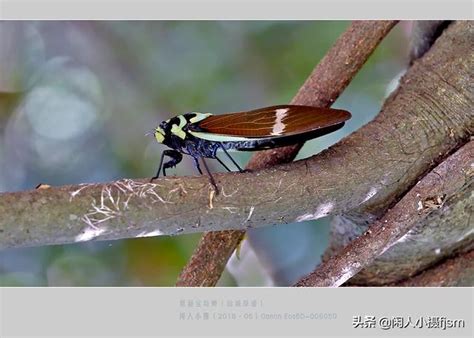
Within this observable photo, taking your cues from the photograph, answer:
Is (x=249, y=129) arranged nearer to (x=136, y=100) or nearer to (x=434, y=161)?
(x=434, y=161)

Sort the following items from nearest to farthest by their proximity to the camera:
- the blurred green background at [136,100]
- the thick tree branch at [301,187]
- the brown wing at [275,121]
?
the thick tree branch at [301,187] < the brown wing at [275,121] < the blurred green background at [136,100]

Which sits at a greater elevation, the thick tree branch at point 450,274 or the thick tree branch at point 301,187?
the thick tree branch at point 301,187

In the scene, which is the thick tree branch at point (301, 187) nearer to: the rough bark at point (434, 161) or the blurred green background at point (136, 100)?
the rough bark at point (434, 161)

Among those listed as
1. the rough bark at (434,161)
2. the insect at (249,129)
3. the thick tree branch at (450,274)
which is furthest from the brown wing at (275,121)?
the thick tree branch at (450,274)

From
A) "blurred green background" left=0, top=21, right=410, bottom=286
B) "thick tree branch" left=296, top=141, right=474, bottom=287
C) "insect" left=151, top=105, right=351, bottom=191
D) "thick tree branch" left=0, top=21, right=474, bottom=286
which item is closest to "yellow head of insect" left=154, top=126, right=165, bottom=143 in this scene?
"insect" left=151, top=105, right=351, bottom=191

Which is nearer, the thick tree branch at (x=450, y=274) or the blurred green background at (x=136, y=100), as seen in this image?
the thick tree branch at (x=450, y=274)

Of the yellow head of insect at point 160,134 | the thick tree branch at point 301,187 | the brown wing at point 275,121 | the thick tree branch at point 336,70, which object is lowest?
the thick tree branch at point 301,187

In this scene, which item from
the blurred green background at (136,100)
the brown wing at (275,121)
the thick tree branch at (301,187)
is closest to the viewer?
the thick tree branch at (301,187)
